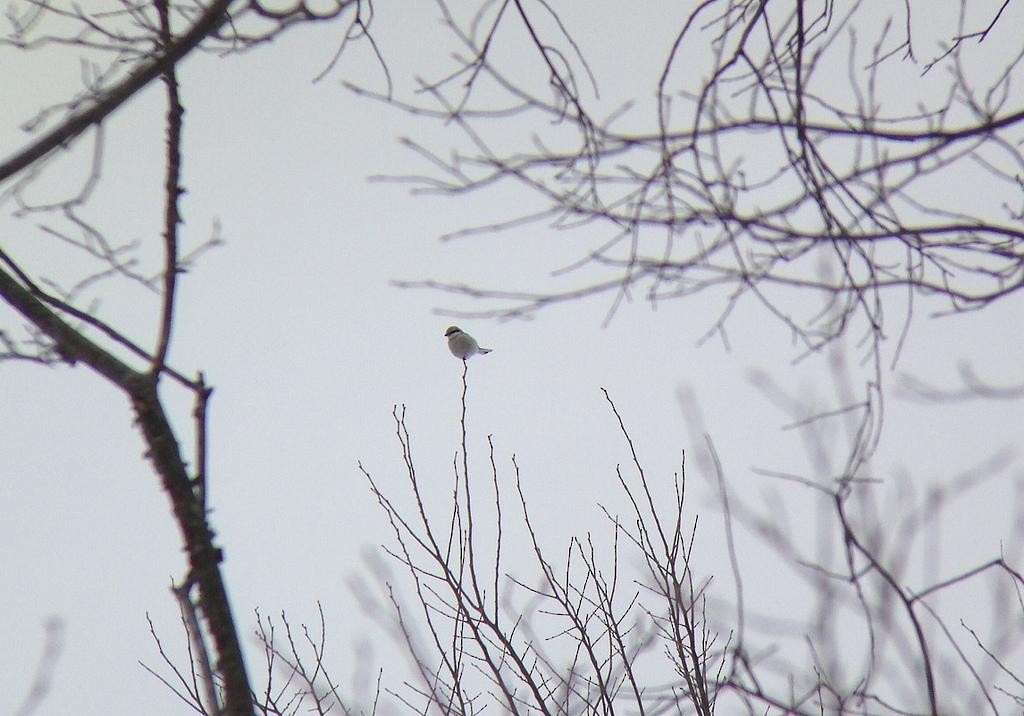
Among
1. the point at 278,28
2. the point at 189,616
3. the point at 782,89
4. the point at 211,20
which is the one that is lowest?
the point at 189,616

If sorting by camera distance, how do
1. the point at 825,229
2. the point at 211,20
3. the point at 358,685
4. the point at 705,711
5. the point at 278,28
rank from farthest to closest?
the point at 358,685, the point at 705,711, the point at 825,229, the point at 278,28, the point at 211,20

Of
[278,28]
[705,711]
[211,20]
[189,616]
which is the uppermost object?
[278,28]

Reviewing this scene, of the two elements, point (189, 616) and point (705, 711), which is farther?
point (705, 711)

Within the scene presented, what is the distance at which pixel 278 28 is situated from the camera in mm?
1967

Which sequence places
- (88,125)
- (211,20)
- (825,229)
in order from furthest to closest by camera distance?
(825,229)
(211,20)
(88,125)

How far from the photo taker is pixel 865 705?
216 centimetres

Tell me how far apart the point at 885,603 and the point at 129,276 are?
2.10m

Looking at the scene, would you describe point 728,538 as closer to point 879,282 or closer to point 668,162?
point 879,282

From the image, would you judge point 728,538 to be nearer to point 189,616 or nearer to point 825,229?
point 825,229

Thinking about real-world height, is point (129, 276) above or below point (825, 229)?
below

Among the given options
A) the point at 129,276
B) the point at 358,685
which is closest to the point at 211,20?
the point at 129,276

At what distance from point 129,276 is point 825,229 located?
1692 millimetres

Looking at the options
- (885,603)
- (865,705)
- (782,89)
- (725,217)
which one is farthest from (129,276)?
(885,603)

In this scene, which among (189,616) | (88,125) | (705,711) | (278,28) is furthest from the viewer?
(705,711)
